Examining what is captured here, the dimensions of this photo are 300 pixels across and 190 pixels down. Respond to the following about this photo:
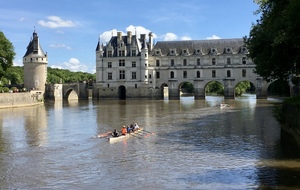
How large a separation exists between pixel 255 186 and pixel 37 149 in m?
12.2

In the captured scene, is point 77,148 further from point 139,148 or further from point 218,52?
point 218,52

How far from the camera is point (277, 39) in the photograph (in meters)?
20.5

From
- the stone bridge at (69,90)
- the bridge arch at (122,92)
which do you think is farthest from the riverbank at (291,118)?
the stone bridge at (69,90)

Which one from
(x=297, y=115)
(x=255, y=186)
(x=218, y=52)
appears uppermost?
(x=218, y=52)

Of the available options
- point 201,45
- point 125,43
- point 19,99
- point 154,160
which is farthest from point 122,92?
point 154,160

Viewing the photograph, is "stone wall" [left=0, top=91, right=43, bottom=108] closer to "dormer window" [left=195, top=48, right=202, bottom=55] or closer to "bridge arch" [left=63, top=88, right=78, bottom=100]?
"bridge arch" [left=63, top=88, right=78, bottom=100]

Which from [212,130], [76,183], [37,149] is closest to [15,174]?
[76,183]

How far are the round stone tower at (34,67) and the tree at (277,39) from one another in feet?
181

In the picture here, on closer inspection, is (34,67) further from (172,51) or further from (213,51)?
(213,51)

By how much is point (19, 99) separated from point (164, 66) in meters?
30.7

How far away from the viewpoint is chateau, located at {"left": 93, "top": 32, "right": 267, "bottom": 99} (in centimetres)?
7556

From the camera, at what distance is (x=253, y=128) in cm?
2847

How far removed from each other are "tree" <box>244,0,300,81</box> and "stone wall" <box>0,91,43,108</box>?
3685 centimetres

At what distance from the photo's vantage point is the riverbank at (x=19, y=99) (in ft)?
180
